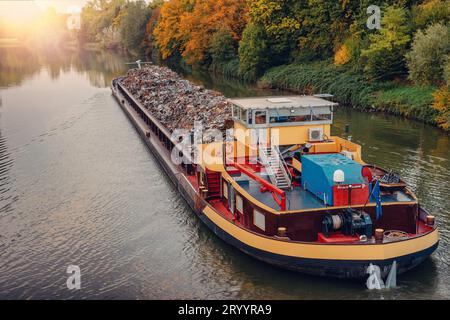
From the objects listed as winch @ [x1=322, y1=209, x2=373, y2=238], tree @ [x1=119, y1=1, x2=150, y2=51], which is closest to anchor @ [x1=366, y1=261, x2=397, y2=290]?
winch @ [x1=322, y1=209, x2=373, y2=238]

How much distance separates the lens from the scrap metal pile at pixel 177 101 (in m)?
40.1

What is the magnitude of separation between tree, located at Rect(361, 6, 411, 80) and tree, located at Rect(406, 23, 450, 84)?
5.40m

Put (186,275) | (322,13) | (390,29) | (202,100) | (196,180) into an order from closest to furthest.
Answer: (186,275) < (196,180) < (202,100) < (390,29) < (322,13)

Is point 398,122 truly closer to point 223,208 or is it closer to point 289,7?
point 223,208

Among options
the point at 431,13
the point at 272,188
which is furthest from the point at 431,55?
the point at 272,188

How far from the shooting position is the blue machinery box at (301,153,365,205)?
18594mm

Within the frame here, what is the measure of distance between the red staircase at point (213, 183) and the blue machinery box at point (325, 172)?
15.4 feet

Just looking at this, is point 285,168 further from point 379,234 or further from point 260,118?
point 379,234

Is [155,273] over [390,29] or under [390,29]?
under

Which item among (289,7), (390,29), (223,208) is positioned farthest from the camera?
(289,7)

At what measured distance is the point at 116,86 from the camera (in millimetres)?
68188

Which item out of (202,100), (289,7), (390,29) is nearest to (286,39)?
(289,7)

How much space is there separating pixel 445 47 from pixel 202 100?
20.0 metres
